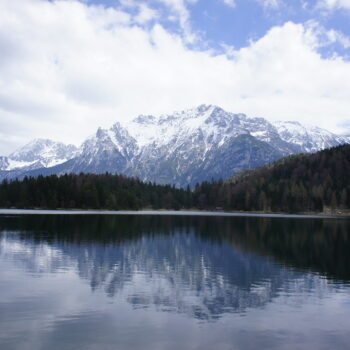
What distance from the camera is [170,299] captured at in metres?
33.5

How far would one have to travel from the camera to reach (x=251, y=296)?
1388 inches

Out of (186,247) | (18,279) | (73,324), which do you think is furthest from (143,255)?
(73,324)

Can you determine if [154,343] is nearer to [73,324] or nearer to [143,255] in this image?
[73,324]

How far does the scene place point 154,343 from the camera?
75.8 ft

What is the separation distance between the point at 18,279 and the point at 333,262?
41.1m

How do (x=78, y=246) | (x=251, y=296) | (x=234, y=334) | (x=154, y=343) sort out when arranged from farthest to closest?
(x=78, y=246) → (x=251, y=296) → (x=234, y=334) → (x=154, y=343)

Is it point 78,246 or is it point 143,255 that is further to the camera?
point 78,246

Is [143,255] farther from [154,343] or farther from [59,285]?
[154,343]

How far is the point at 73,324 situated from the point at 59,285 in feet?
39.8

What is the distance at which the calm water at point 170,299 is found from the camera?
24.0m

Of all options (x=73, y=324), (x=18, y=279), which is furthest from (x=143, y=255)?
(x=73, y=324)

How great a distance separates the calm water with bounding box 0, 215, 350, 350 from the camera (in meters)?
24.0

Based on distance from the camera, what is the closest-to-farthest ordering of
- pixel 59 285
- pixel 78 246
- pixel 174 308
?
pixel 174 308 → pixel 59 285 → pixel 78 246

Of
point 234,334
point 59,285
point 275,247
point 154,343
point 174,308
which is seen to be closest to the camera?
point 154,343
